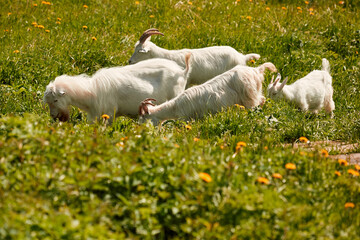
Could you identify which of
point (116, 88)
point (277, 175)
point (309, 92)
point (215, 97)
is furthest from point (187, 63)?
point (277, 175)

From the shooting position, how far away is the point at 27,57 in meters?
7.68

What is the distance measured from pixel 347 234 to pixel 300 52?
6.30 metres

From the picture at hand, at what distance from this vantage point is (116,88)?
6.67 metres

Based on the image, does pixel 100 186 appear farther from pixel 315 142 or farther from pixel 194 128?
pixel 315 142

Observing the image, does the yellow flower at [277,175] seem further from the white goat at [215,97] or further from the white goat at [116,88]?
the white goat at [116,88]

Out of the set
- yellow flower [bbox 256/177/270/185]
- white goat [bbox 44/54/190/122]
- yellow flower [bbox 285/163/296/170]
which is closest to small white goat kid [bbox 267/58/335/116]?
white goat [bbox 44/54/190/122]

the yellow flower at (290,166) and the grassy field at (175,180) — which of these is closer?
the grassy field at (175,180)

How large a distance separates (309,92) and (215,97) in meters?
1.81

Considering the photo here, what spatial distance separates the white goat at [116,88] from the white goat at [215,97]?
0.48m

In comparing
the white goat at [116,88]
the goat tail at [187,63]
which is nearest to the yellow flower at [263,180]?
the white goat at [116,88]

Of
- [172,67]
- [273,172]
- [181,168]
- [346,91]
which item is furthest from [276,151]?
[346,91]

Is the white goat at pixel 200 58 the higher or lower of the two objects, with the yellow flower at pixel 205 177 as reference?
lower

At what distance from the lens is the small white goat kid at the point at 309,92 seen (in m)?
7.23

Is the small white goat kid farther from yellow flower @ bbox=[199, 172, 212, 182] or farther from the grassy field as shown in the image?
yellow flower @ bbox=[199, 172, 212, 182]
